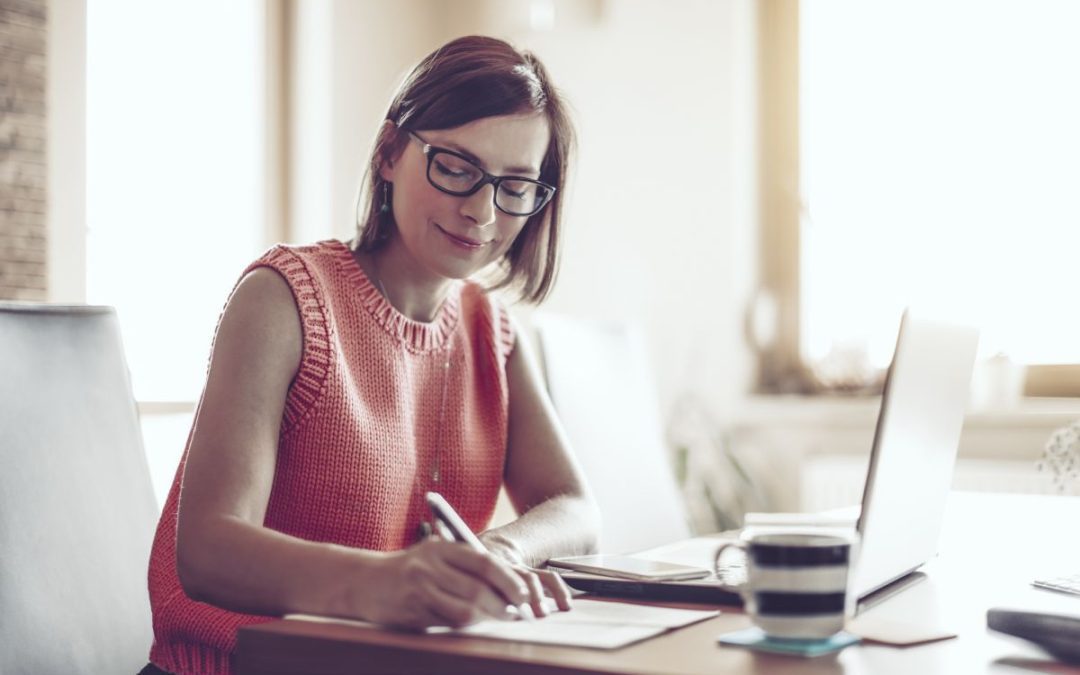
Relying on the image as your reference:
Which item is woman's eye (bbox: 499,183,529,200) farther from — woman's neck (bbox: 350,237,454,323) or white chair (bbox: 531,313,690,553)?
white chair (bbox: 531,313,690,553)

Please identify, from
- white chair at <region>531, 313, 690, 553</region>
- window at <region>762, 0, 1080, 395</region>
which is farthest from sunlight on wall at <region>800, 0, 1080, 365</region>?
white chair at <region>531, 313, 690, 553</region>

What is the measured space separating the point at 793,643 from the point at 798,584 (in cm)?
5

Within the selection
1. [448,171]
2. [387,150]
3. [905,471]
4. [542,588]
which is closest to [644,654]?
[542,588]

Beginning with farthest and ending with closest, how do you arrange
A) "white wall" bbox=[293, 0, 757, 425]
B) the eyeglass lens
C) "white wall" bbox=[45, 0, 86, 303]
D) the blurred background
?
"white wall" bbox=[293, 0, 757, 425], the blurred background, "white wall" bbox=[45, 0, 86, 303], the eyeglass lens

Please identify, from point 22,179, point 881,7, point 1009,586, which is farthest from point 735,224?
point 1009,586

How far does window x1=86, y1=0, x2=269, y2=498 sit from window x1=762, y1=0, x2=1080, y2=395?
1.69 m

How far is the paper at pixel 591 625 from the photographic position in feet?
2.61

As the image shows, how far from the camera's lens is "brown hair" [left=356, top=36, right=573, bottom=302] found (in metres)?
1.30

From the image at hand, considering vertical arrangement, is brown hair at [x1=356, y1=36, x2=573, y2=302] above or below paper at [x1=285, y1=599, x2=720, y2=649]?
above

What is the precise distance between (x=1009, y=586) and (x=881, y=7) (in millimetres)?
2589

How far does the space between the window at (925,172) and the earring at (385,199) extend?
1.97 m

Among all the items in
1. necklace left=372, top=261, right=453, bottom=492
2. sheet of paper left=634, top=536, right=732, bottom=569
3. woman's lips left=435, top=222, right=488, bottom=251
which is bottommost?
sheet of paper left=634, top=536, right=732, bottom=569

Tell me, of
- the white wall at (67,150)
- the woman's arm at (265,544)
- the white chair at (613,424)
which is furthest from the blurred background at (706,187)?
the woman's arm at (265,544)

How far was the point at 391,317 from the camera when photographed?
4.48 feet
